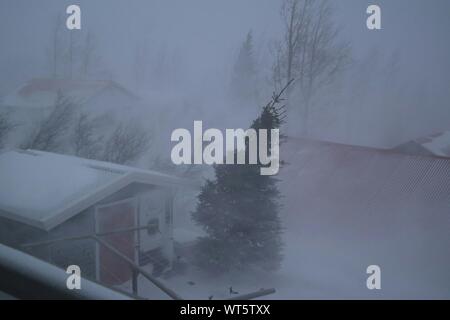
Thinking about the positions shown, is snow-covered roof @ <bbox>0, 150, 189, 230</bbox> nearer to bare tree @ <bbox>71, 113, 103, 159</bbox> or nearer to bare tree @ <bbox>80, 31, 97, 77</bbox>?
bare tree @ <bbox>71, 113, 103, 159</bbox>

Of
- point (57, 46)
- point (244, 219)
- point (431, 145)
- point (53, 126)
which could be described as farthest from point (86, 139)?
point (431, 145)

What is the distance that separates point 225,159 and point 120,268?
1123 mm

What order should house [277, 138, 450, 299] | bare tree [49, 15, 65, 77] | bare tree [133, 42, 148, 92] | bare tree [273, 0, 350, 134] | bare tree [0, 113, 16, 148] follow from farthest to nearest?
1. bare tree [133, 42, 148, 92]
2. bare tree [0, 113, 16, 148]
3. bare tree [49, 15, 65, 77]
4. bare tree [273, 0, 350, 134]
5. house [277, 138, 450, 299]

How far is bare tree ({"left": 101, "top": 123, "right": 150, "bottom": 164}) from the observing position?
4.02m

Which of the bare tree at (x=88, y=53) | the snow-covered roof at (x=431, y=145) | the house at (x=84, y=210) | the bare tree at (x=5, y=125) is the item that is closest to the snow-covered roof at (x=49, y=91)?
the bare tree at (x=5, y=125)

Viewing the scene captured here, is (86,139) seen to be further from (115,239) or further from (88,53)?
A: (115,239)

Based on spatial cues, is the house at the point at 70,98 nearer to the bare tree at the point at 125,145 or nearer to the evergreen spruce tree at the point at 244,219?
the bare tree at the point at 125,145

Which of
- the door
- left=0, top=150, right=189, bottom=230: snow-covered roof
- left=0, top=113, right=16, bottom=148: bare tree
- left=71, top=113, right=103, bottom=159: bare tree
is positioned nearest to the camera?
left=0, top=150, right=189, bottom=230: snow-covered roof

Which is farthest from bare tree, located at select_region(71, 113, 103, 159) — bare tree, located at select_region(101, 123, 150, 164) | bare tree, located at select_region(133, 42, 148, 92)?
bare tree, located at select_region(133, 42, 148, 92)

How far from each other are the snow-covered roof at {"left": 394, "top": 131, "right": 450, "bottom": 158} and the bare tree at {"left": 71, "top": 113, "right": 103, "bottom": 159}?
311cm

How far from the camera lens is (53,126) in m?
3.69

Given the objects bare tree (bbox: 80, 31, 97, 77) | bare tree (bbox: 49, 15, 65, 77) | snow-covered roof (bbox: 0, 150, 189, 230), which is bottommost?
snow-covered roof (bbox: 0, 150, 189, 230)

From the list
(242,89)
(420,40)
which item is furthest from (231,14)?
(420,40)
